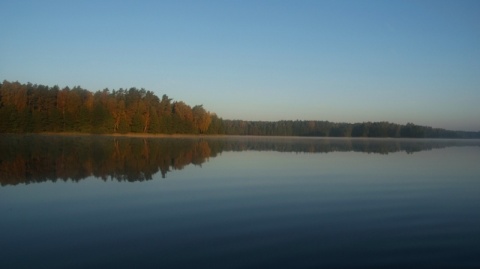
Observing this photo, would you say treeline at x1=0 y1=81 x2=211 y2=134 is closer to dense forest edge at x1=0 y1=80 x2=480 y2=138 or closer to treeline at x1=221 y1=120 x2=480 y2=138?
dense forest edge at x1=0 y1=80 x2=480 y2=138

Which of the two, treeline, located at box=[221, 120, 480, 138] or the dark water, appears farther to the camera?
treeline, located at box=[221, 120, 480, 138]

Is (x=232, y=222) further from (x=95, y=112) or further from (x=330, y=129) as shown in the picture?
(x=330, y=129)

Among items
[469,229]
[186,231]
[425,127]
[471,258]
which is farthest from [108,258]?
[425,127]

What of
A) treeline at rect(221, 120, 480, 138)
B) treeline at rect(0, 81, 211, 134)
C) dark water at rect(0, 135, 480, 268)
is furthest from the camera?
treeline at rect(221, 120, 480, 138)

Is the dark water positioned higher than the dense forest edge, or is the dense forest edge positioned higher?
the dense forest edge

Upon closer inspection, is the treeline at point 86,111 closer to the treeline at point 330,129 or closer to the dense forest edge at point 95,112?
the dense forest edge at point 95,112

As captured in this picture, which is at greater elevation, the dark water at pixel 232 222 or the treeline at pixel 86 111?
the treeline at pixel 86 111

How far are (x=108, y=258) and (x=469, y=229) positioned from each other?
9406 mm

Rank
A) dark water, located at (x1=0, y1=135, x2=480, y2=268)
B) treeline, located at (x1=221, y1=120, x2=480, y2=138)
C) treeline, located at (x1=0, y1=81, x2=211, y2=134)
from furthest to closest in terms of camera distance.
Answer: treeline, located at (x1=221, y1=120, x2=480, y2=138) < treeline, located at (x1=0, y1=81, x2=211, y2=134) < dark water, located at (x1=0, y1=135, x2=480, y2=268)

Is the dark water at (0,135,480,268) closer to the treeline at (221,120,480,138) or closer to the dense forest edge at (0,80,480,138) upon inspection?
the dense forest edge at (0,80,480,138)

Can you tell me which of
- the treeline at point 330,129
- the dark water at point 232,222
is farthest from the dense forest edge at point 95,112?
the dark water at point 232,222

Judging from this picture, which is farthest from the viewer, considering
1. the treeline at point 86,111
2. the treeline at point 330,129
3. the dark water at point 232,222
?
the treeline at point 330,129

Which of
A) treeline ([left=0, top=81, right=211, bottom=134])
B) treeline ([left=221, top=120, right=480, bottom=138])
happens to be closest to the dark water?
treeline ([left=0, top=81, right=211, bottom=134])

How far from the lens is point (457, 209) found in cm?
1312
